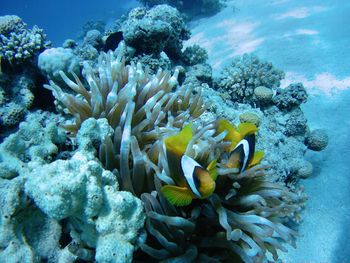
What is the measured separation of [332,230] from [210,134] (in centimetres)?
207

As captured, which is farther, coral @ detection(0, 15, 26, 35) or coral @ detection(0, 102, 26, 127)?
coral @ detection(0, 15, 26, 35)

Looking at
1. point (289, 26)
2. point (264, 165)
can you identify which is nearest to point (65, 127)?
point (264, 165)

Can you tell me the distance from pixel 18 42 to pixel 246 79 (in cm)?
362

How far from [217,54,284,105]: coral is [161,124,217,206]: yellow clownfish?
3268 mm

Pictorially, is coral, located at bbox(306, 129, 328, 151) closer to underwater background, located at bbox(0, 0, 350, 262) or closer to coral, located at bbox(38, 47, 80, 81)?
underwater background, located at bbox(0, 0, 350, 262)

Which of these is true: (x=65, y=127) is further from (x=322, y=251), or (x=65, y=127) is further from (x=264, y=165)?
(x=322, y=251)

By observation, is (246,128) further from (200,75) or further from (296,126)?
(200,75)

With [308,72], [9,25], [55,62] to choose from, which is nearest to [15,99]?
[55,62]

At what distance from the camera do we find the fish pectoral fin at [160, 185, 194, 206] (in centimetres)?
170

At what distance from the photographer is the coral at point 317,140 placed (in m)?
4.12

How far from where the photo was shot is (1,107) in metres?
2.88

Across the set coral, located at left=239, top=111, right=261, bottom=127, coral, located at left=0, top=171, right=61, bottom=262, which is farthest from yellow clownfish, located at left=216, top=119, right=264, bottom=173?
coral, located at left=239, top=111, right=261, bottom=127

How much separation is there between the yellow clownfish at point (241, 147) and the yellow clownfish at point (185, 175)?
9.9 inches

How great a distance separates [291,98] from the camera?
4.53m
